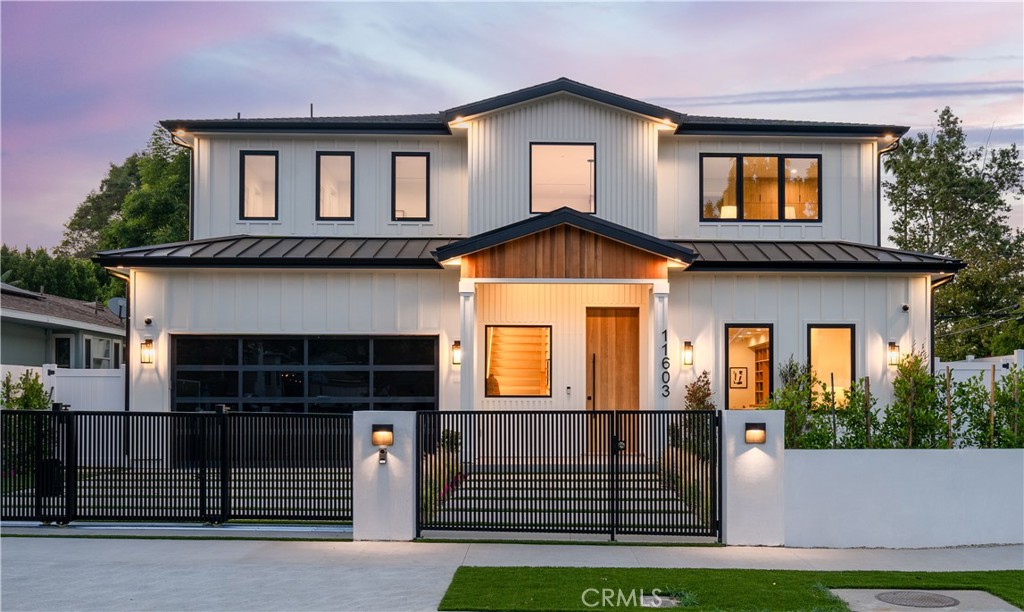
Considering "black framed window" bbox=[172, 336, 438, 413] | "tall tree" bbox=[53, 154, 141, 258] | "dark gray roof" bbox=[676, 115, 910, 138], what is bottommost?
"black framed window" bbox=[172, 336, 438, 413]

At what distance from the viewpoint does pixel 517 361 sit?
1719 cm

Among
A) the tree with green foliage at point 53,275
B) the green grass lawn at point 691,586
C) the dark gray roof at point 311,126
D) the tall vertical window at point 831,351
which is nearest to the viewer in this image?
the green grass lawn at point 691,586

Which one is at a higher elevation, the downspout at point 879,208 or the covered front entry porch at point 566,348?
the downspout at point 879,208

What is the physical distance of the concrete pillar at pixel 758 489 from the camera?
10.8m

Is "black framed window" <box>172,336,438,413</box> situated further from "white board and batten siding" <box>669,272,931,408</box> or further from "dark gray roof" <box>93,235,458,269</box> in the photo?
"white board and batten siding" <box>669,272,931,408</box>

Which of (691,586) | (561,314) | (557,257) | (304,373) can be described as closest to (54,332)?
(304,373)

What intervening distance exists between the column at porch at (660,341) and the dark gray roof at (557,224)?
0.64m

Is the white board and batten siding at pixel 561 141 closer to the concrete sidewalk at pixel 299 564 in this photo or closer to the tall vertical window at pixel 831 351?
the tall vertical window at pixel 831 351

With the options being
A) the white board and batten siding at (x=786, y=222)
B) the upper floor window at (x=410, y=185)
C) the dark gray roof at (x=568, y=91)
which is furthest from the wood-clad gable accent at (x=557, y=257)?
the dark gray roof at (x=568, y=91)

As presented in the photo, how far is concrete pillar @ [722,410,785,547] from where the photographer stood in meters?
10.8

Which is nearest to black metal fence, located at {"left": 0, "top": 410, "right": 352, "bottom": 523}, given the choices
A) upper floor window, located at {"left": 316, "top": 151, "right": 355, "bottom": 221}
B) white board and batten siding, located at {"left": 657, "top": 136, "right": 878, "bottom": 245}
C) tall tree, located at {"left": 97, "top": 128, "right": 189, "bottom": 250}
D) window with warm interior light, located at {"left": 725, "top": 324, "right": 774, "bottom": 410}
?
upper floor window, located at {"left": 316, "top": 151, "right": 355, "bottom": 221}

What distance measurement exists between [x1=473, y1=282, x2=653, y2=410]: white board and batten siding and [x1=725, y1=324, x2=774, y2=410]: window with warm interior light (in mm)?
1689

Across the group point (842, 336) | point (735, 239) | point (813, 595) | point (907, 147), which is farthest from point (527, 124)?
point (907, 147)

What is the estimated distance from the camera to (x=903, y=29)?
20.1 metres
